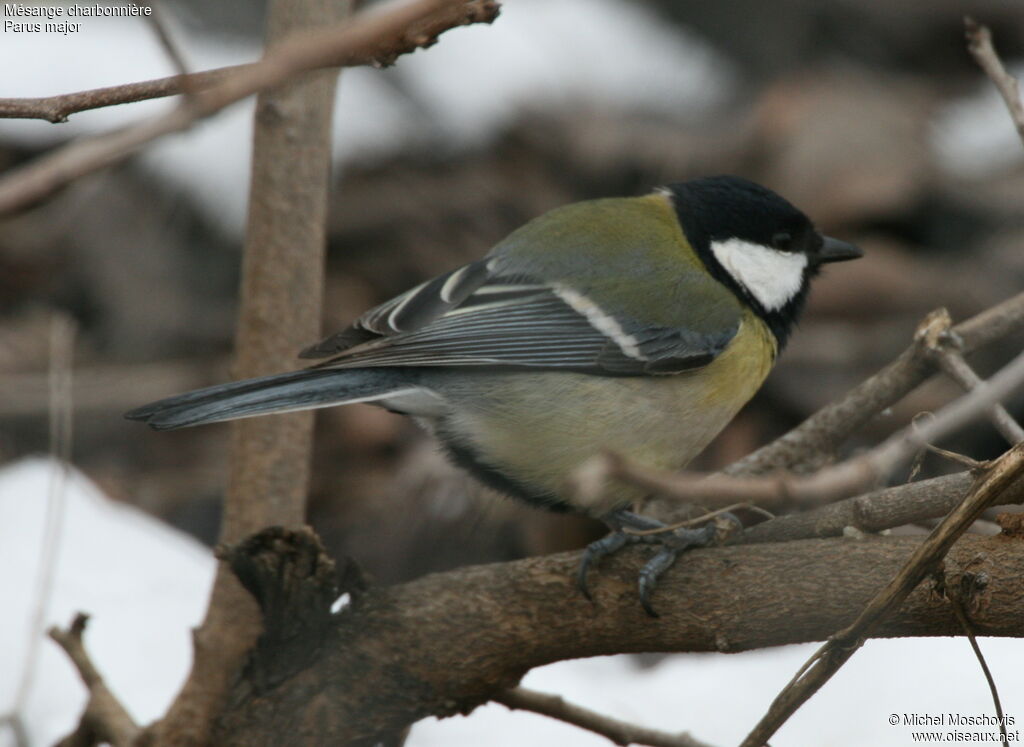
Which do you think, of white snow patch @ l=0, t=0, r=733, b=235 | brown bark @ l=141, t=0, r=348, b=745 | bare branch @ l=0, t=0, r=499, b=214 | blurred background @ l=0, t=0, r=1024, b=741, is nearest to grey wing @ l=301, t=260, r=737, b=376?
brown bark @ l=141, t=0, r=348, b=745

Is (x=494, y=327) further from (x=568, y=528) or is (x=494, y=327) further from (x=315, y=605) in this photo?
(x=568, y=528)

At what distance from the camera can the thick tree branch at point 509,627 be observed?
5.49 ft

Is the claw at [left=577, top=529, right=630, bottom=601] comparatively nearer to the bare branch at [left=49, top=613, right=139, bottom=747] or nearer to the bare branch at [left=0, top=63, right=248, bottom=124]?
the bare branch at [left=49, top=613, right=139, bottom=747]

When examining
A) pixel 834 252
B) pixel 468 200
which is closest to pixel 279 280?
pixel 834 252

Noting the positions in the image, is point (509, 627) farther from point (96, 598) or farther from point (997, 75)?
point (96, 598)

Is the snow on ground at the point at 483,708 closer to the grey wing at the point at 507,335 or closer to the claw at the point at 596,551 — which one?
the claw at the point at 596,551

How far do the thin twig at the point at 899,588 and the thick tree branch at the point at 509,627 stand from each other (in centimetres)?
15

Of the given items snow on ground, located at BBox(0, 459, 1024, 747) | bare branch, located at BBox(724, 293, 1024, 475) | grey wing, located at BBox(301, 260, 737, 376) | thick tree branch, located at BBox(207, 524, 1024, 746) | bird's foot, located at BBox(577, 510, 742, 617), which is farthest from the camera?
snow on ground, located at BBox(0, 459, 1024, 747)

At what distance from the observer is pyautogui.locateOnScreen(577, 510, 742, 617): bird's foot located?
1828mm

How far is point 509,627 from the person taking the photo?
1.87m

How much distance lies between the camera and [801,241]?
8.71 ft

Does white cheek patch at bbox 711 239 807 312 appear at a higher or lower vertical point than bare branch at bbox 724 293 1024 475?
Result: higher

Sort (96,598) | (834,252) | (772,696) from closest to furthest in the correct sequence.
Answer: (772,696), (834,252), (96,598)

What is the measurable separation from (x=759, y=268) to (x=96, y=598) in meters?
1.74
